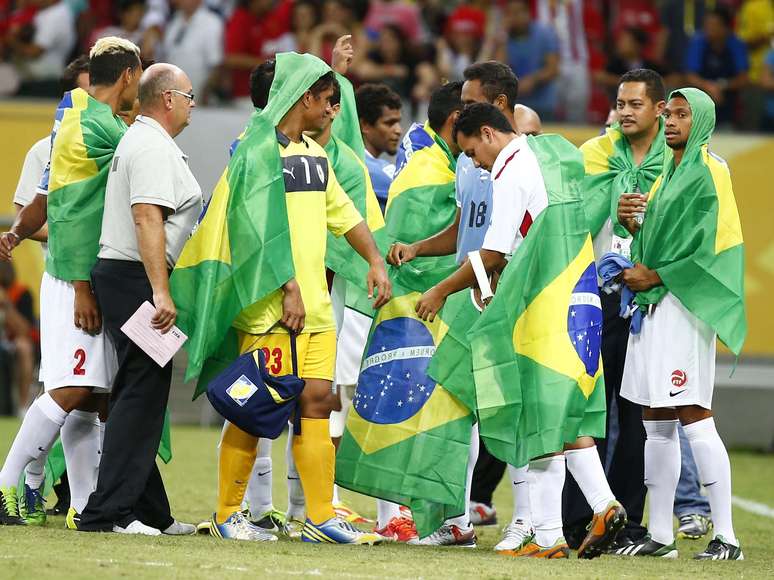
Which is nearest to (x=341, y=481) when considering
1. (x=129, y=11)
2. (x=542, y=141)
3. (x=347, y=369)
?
(x=347, y=369)

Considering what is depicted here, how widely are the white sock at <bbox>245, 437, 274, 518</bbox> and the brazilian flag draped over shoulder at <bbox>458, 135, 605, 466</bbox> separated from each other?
4.72ft

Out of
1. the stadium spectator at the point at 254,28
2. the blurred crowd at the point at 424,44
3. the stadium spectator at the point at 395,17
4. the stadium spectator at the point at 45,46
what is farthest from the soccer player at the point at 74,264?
the stadium spectator at the point at 395,17

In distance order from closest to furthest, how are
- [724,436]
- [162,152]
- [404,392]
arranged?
[162,152] < [404,392] < [724,436]

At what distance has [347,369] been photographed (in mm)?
8484

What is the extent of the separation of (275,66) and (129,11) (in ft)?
28.7

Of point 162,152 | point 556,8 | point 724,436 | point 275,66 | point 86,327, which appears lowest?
point 724,436

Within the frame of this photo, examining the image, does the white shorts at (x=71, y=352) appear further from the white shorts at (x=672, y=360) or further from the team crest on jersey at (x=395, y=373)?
the white shorts at (x=672, y=360)

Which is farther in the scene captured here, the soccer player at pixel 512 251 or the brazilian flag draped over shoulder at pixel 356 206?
the brazilian flag draped over shoulder at pixel 356 206

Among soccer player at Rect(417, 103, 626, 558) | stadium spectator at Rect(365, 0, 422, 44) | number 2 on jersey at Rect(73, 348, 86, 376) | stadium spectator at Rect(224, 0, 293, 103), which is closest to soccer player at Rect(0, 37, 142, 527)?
number 2 on jersey at Rect(73, 348, 86, 376)

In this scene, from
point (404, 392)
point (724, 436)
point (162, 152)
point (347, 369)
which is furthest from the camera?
point (724, 436)

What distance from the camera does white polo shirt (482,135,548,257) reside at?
21.4 ft

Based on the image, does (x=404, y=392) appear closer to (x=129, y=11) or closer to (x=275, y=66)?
(x=275, y=66)

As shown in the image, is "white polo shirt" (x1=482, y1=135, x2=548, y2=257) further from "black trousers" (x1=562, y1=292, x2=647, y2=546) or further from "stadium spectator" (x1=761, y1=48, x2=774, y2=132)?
"stadium spectator" (x1=761, y1=48, x2=774, y2=132)

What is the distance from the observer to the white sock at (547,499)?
656cm
